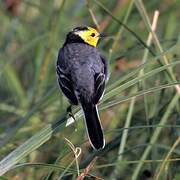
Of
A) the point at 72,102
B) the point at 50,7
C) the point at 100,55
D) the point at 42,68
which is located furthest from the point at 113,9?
the point at 72,102

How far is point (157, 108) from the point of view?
14.2ft

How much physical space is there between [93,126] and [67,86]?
521 mm

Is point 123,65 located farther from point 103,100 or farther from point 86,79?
point 103,100

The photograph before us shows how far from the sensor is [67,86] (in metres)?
4.09

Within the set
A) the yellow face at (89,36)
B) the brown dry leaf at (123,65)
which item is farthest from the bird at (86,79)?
the brown dry leaf at (123,65)

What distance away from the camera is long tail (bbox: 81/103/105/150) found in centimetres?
350

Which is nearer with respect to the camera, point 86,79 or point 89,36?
point 86,79

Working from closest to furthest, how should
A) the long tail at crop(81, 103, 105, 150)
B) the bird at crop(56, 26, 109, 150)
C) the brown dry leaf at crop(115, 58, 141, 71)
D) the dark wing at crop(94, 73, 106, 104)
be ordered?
the long tail at crop(81, 103, 105, 150), the bird at crop(56, 26, 109, 150), the dark wing at crop(94, 73, 106, 104), the brown dry leaf at crop(115, 58, 141, 71)

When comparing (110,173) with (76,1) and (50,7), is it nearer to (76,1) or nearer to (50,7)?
(50,7)

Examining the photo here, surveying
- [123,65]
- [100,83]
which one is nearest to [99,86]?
[100,83]

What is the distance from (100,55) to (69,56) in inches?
8.4

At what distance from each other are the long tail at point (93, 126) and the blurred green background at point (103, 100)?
8 cm

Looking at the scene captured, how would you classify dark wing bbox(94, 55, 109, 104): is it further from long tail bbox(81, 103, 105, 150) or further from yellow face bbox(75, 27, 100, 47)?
yellow face bbox(75, 27, 100, 47)

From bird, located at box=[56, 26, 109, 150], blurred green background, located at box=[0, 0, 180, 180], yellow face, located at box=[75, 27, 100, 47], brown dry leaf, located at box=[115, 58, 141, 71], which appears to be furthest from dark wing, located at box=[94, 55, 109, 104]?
brown dry leaf, located at box=[115, 58, 141, 71]
